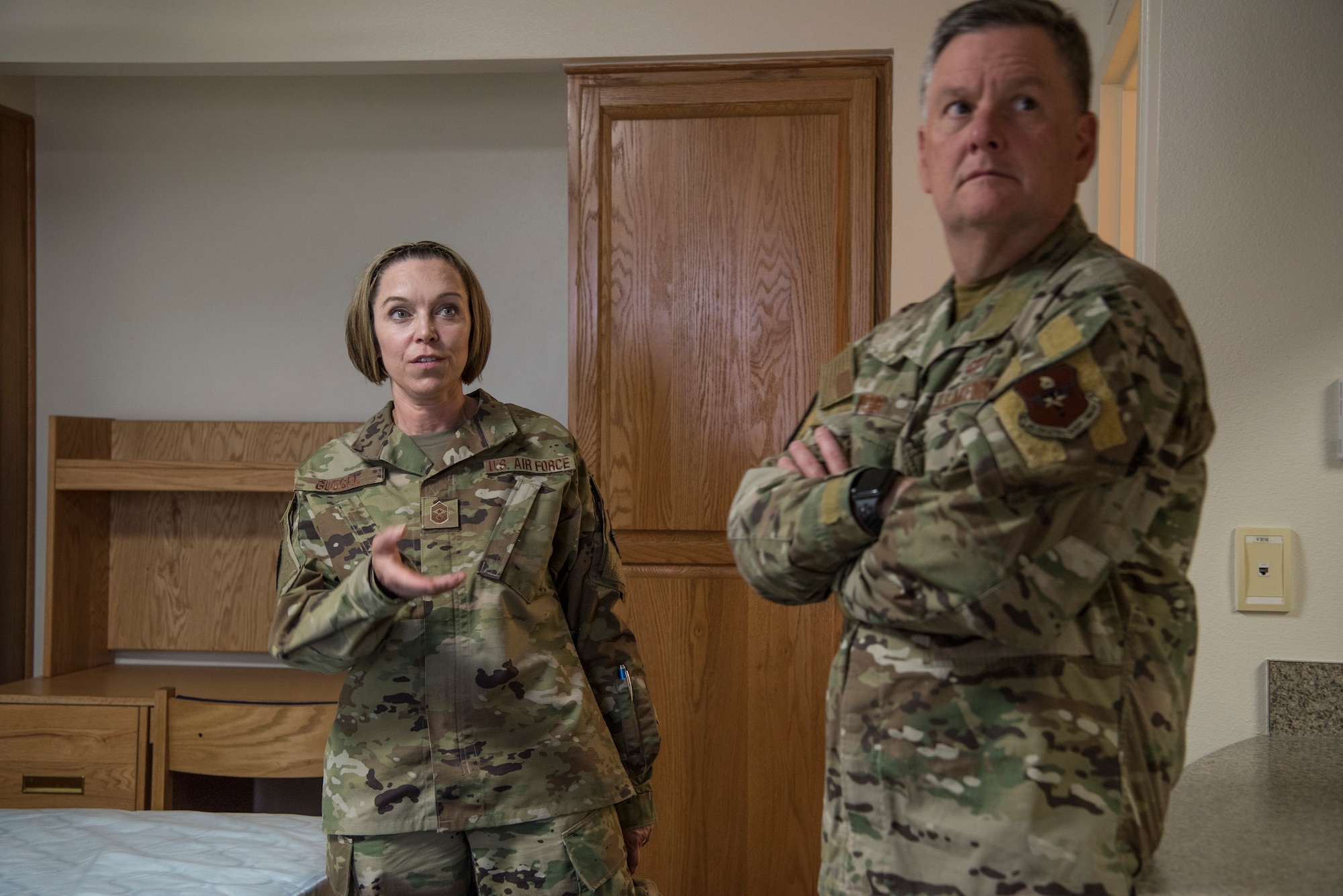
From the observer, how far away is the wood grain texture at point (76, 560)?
3162mm

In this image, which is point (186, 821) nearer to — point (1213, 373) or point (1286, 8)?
point (1213, 373)

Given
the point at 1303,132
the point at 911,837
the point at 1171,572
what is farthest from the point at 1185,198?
the point at 911,837

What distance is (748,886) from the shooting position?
2.72 m

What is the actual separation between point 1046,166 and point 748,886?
2143 mm

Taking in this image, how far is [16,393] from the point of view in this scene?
11.2 ft

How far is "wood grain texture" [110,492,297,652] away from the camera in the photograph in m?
3.39

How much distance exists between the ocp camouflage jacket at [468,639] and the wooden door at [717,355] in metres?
0.91

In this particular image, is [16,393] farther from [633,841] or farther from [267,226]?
[633,841]

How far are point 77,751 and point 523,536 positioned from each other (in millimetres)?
1814

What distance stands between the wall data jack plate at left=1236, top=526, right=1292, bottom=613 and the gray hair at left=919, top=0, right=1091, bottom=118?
875 millimetres

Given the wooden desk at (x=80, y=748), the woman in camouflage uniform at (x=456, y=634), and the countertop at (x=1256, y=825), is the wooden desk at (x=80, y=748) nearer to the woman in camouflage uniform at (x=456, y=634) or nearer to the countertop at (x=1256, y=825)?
the woman in camouflage uniform at (x=456, y=634)

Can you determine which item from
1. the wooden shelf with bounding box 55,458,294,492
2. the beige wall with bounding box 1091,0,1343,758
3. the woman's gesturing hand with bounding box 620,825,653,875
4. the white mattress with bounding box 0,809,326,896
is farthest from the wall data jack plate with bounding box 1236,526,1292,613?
the wooden shelf with bounding box 55,458,294,492

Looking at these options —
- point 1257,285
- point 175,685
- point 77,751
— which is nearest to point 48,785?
point 77,751

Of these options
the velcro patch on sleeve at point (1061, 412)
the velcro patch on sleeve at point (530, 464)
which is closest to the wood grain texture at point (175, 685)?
the velcro patch on sleeve at point (530, 464)
